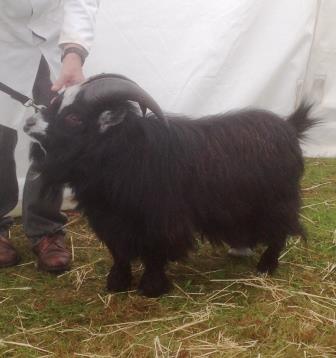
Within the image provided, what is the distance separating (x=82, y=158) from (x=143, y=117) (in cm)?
32

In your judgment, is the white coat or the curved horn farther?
the white coat

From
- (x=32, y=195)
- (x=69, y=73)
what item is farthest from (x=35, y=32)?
(x=32, y=195)

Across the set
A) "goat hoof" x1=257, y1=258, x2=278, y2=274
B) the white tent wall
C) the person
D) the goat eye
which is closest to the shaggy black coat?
the goat eye

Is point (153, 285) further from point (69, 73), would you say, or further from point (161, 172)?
point (69, 73)

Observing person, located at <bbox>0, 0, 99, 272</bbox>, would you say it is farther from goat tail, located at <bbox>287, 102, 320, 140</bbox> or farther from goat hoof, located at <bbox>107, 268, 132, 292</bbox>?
goat tail, located at <bbox>287, 102, 320, 140</bbox>

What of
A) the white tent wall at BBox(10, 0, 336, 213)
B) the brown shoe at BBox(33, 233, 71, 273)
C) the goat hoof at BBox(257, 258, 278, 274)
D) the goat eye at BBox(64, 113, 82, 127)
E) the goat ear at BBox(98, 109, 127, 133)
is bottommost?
the brown shoe at BBox(33, 233, 71, 273)

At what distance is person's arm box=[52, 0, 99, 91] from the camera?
2857mm

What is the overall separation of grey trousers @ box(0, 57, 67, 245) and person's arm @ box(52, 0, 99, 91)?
47cm

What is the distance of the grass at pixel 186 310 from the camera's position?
2643 mm

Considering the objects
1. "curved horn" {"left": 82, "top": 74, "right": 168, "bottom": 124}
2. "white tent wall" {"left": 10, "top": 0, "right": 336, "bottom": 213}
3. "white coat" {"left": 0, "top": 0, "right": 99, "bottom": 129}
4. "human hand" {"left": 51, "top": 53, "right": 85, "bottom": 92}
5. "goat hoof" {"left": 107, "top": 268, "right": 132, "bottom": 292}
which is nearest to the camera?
"curved horn" {"left": 82, "top": 74, "right": 168, "bottom": 124}

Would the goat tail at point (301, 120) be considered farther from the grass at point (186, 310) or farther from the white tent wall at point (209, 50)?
the white tent wall at point (209, 50)

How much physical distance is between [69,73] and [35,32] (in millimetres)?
463

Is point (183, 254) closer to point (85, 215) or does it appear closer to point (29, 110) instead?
point (85, 215)

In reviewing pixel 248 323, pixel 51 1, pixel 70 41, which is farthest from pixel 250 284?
pixel 51 1
